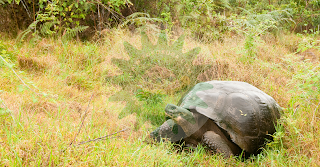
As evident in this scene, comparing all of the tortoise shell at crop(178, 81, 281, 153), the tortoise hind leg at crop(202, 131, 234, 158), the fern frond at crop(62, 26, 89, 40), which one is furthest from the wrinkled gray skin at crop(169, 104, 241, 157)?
the fern frond at crop(62, 26, 89, 40)

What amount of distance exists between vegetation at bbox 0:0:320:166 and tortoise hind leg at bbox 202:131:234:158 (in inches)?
3.5

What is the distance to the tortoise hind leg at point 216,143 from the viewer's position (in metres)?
2.19

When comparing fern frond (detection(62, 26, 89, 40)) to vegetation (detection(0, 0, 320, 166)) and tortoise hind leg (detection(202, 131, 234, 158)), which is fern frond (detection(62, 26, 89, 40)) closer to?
vegetation (detection(0, 0, 320, 166))

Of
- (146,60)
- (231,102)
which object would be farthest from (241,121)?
(146,60)

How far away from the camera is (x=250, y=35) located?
398 cm

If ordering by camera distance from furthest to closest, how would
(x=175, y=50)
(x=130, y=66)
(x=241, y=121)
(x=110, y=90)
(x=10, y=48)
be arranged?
1. (x=175, y=50)
2. (x=130, y=66)
3. (x=10, y=48)
4. (x=110, y=90)
5. (x=241, y=121)

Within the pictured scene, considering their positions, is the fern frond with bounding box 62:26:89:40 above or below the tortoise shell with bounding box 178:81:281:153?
above

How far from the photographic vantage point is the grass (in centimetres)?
156

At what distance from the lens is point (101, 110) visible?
2.64 meters

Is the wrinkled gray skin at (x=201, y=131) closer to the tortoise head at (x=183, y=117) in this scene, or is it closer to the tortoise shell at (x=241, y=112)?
the tortoise head at (x=183, y=117)

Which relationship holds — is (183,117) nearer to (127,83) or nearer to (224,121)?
(224,121)

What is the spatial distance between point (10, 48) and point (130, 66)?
7.04 feet

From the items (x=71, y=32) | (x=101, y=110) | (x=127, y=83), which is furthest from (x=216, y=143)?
(x=71, y=32)

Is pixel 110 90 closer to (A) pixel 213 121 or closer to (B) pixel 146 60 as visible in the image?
(B) pixel 146 60
